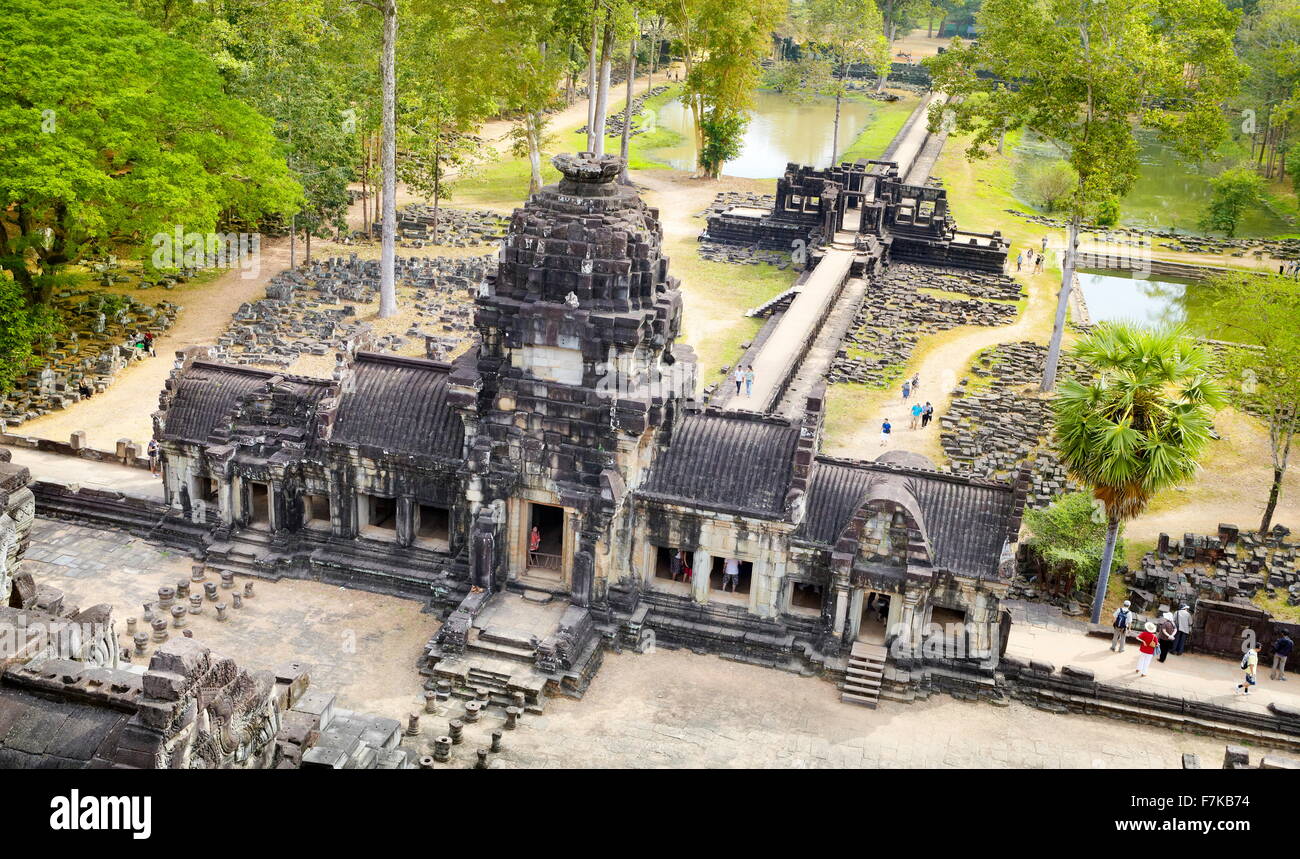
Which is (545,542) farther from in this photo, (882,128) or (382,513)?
(882,128)

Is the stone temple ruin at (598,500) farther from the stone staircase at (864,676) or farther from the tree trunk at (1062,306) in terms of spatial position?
the tree trunk at (1062,306)

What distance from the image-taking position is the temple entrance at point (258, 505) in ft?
114

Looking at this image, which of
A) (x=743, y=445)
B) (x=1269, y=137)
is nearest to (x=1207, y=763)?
(x=743, y=445)

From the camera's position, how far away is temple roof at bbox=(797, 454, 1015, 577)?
30.3 metres

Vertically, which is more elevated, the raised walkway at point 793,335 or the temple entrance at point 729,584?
the raised walkway at point 793,335

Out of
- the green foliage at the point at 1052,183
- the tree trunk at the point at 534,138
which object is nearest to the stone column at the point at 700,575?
the tree trunk at the point at 534,138

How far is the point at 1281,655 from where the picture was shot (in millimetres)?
31688

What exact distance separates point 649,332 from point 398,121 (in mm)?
40032

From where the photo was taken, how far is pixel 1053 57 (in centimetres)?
4725

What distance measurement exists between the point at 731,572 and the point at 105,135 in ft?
97.2

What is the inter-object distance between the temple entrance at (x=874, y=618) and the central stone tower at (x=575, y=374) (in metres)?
6.19

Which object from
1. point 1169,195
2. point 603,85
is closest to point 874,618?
point 603,85

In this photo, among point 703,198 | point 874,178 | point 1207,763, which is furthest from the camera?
point 703,198

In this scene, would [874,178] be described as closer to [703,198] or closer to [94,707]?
[703,198]
